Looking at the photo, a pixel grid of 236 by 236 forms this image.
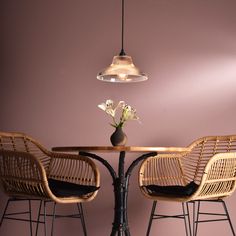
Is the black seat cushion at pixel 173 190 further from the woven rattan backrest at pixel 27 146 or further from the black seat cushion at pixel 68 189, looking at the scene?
the woven rattan backrest at pixel 27 146

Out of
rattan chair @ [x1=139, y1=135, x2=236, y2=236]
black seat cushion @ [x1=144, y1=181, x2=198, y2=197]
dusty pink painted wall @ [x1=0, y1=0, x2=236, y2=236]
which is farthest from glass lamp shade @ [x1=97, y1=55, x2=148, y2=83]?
black seat cushion @ [x1=144, y1=181, x2=198, y2=197]

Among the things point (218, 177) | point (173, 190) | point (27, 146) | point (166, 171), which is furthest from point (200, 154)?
point (27, 146)

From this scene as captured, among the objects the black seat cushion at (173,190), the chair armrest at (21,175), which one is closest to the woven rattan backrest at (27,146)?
the chair armrest at (21,175)

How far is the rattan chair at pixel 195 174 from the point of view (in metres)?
2.93

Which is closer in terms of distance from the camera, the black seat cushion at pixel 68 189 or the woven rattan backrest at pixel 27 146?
the black seat cushion at pixel 68 189

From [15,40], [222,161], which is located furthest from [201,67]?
[15,40]

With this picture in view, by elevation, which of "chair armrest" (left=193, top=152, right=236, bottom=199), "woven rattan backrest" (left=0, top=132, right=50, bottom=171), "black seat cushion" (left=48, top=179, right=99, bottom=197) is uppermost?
"woven rattan backrest" (left=0, top=132, right=50, bottom=171)

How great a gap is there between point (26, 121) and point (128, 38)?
1.10 metres

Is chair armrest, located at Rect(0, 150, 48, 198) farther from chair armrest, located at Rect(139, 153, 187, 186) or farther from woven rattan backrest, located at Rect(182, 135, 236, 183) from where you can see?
woven rattan backrest, located at Rect(182, 135, 236, 183)

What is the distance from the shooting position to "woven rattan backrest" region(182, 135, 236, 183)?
3.52m

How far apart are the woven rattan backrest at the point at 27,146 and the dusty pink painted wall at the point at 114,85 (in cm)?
15

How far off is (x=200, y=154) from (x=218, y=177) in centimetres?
54

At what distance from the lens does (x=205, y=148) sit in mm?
3631

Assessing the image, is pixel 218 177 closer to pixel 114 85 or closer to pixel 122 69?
pixel 122 69
